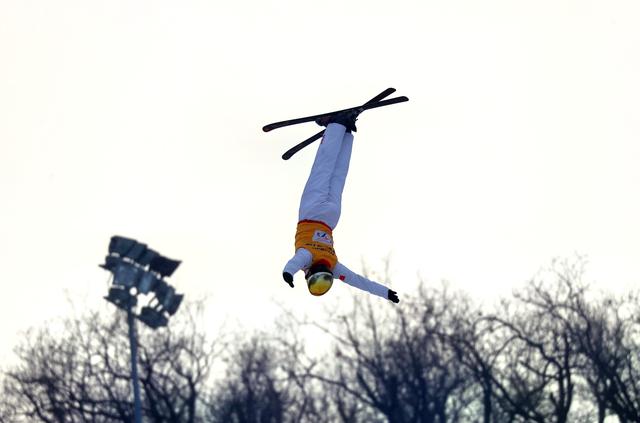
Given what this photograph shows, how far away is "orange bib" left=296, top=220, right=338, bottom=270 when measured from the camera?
1509 cm

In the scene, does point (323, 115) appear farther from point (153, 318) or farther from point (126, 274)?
point (153, 318)

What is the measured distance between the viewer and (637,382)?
3900cm

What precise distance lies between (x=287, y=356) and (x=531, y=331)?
10.4 m

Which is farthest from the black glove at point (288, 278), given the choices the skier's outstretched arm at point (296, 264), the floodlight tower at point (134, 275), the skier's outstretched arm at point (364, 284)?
the floodlight tower at point (134, 275)

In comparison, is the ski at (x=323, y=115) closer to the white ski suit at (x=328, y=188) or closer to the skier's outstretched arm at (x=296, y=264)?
the white ski suit at (x=328, y=188)

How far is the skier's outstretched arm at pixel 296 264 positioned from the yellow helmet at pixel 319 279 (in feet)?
0.42

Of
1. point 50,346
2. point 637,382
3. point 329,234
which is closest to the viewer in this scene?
point 329,234

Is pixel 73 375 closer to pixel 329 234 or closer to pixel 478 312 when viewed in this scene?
pixel 478 312

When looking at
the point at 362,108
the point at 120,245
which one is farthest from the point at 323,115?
the point at 120,245

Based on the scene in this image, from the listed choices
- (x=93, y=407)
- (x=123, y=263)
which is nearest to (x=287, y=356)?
(x=93, y=407)

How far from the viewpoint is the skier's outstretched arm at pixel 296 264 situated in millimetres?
14081

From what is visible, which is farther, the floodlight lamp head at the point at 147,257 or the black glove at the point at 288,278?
the floodlight lamp head at the point at 147,257

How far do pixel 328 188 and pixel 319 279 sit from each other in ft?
4.19

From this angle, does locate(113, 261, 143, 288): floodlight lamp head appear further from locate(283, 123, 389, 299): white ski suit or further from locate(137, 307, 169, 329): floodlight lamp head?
locate(283, 123, 389, 299): white ski suit
